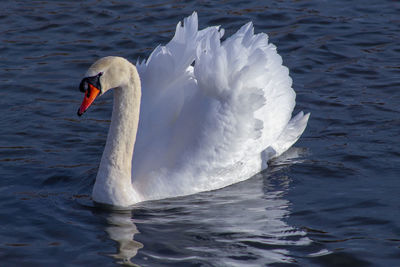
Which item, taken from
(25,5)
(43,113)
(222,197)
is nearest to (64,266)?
(222,197)

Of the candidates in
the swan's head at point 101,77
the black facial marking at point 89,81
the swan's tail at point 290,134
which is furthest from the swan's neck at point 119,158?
the swan's tail at point 290,134

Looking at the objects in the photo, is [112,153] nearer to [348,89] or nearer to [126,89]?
[126,89]

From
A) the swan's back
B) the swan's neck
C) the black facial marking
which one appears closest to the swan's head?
the black facial marking

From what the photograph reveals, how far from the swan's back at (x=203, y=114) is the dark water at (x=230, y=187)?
24 centimetres

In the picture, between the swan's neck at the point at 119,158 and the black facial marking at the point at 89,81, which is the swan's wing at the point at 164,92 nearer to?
the swan's neck at the point at 119,158

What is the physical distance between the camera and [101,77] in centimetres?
823

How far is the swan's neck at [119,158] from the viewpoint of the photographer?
8766 mm

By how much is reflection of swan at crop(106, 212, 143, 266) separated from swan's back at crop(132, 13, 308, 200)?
499 mm

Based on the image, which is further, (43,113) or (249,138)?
(43,113)

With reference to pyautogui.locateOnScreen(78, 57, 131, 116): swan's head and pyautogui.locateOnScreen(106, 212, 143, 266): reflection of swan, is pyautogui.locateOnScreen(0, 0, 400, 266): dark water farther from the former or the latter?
pyautogui.locateOnScreen(78, 57, 131, 116): swan's head

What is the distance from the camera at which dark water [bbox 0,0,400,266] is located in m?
7.93

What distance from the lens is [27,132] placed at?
34.7ft

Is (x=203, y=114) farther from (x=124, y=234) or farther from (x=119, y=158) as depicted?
(x=124, y=234)

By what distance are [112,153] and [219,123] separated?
3.98 ft
